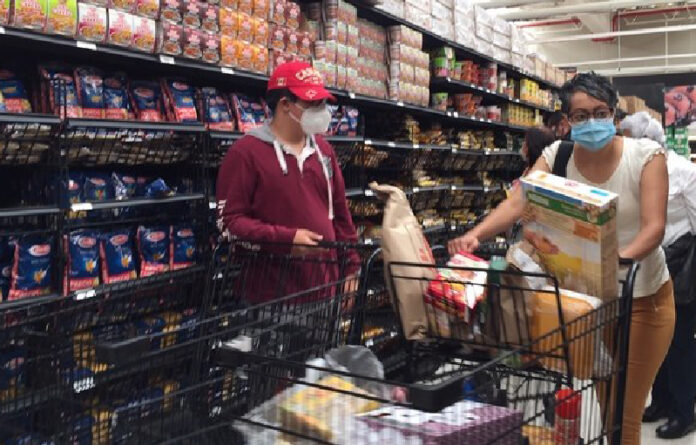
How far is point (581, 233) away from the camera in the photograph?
149 cm

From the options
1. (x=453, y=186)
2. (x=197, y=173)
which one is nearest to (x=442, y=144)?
(x=453, y=186)

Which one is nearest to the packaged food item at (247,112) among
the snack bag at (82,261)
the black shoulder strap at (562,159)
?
the snack bag at (82,261)

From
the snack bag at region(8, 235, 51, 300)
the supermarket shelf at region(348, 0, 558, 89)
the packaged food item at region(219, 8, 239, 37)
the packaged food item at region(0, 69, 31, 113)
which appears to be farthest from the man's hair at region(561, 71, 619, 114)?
the supermarket shelf at region(348, 0, 558, 89)

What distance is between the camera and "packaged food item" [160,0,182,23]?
10.6ft

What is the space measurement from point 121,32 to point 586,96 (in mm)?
1945

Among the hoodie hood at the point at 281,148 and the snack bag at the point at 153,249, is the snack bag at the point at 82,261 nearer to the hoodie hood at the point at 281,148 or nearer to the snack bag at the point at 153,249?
the snack bag at the point at 153,249

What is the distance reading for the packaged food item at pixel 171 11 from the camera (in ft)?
10.6

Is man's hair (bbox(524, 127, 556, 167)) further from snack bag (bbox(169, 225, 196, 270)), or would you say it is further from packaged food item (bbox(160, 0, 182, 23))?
packaged food item (bbox(160, 0, 182, 23))

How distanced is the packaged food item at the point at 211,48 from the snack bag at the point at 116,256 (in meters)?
0.94

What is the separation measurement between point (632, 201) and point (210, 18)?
2.23 m

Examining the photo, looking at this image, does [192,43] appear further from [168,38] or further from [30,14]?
[30,14]

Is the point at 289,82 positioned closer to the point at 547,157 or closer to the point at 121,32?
the point at 121,32

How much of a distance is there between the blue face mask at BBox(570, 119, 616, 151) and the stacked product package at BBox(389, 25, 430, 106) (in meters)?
3.15

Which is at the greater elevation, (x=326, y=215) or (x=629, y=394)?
(x=326, y=215)
